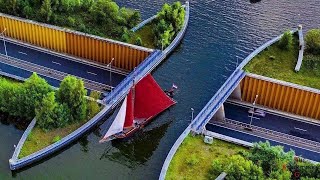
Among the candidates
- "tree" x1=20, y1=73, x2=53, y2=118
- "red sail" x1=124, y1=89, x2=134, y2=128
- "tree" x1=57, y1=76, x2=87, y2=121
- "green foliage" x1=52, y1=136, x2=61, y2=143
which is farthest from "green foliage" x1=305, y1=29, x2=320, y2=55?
"green foliage" x1=52, y1=136, x2=61, y2=143

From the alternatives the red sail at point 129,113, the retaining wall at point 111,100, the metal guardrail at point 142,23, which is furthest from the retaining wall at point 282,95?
the metal guardrail at point 142,23

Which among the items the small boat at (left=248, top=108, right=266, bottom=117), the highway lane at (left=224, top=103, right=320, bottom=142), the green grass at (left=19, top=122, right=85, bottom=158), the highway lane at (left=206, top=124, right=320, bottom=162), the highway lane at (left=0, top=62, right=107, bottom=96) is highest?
the highway lane at (left=0, top=62, right=107, bottom=96)

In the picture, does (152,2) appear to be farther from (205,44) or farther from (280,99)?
(280,99)

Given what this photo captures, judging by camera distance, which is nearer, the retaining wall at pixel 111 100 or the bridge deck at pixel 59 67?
the retaining wall at pixel 111 100

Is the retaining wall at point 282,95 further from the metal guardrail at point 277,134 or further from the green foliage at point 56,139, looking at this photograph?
the green foliage at point 56,139

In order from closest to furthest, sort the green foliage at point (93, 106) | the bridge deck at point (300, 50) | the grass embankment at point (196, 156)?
the grass embankment at point (196, 156)
the green foliage at point (93, 106)
the bridge deck at point (300, 50)

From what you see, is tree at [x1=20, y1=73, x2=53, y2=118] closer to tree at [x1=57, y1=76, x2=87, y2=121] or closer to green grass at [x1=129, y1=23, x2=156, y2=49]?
tree at [x1=57, y1=76, x2=87, y2=121]

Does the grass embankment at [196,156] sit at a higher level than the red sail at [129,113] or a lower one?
lower

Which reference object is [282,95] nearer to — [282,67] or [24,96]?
[282,67]
